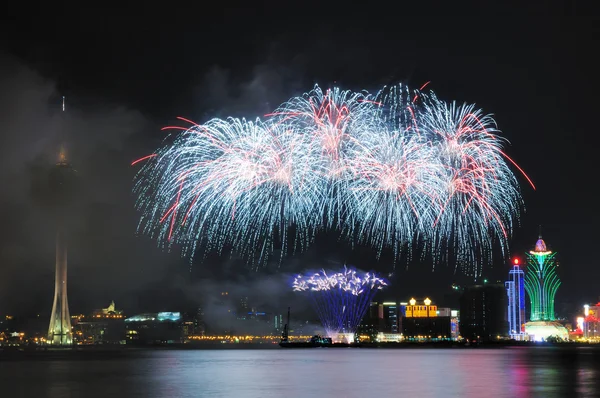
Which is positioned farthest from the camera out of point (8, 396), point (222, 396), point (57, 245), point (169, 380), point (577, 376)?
point (57, 245)

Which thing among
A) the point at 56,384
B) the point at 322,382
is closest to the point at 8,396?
the point at 56,384

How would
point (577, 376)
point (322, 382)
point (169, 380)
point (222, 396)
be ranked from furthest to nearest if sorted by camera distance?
point (577, 376)
point (169, 380)
point (322, 382)
point (222, 396)

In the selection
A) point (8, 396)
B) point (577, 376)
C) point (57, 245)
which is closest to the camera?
point (8, 396)

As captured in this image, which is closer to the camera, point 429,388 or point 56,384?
point 429,388

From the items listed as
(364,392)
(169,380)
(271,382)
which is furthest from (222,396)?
(169,380)

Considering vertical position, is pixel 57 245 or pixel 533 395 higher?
pixel 57 245

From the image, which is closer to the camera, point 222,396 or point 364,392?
Answer: point 222,396

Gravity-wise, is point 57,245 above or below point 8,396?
above

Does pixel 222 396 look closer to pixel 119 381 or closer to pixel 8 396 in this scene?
pixel 8 396

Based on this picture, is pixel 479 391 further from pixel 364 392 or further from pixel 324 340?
pixel 324 340
